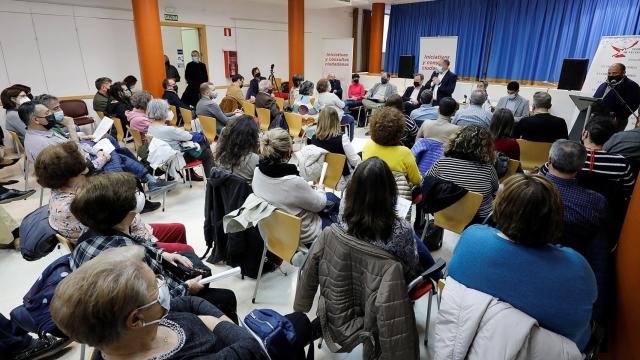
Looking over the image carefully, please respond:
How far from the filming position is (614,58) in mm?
6000

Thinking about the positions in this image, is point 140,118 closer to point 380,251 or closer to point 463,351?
point 380,251

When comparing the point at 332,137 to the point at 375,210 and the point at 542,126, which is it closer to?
the point at 375,210

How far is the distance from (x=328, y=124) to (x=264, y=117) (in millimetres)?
2811

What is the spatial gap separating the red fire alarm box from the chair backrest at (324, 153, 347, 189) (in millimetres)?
7039

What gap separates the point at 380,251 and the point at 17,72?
25.3 feet

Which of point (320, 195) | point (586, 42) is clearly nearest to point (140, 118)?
point (320, 195)

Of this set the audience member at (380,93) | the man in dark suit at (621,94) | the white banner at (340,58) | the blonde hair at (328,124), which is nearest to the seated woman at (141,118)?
the blonde hair at (328,124)

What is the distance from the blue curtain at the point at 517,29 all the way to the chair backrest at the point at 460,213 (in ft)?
24.2

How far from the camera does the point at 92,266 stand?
→ 898mm

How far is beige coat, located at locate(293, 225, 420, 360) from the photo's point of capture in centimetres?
140

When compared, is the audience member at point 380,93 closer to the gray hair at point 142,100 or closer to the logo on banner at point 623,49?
the logo on banner at point 623,49

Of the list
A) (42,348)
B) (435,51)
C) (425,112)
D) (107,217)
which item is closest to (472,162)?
(107,217)

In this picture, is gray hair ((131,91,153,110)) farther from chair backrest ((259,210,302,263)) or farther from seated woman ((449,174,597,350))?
seated woman ((449,174,597,350))

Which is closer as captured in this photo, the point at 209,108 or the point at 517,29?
the point at 209,108
